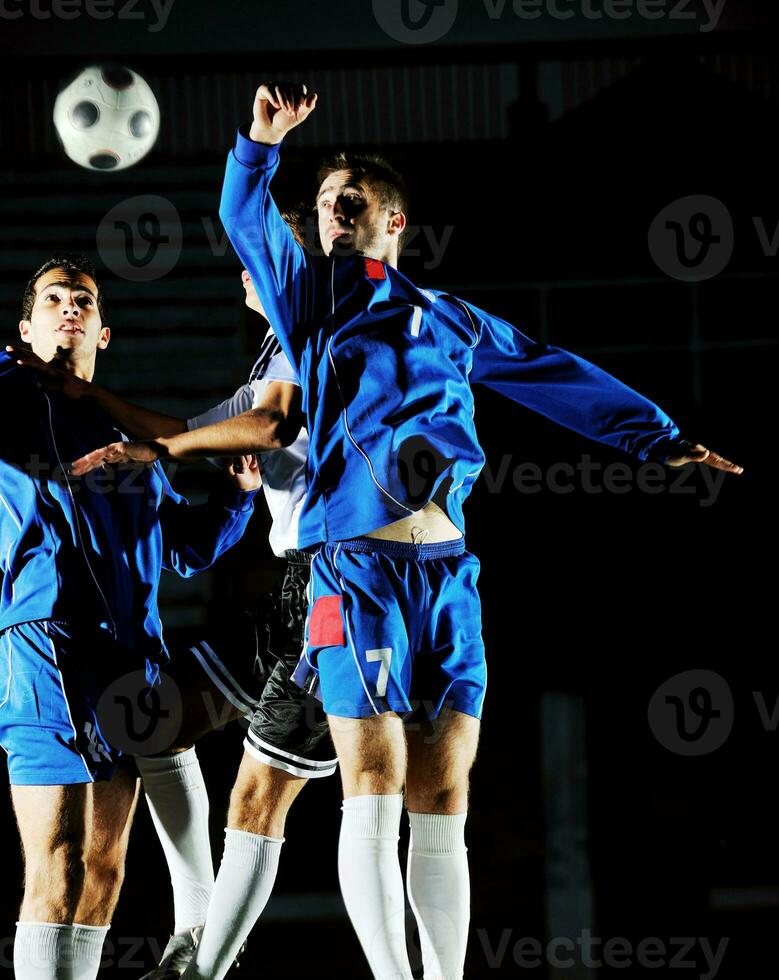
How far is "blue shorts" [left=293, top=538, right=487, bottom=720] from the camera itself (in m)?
2.07

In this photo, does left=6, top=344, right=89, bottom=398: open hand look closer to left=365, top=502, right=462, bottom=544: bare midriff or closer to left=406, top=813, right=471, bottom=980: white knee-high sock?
left=365, top=502, right=462, bottom=544: bare midriff

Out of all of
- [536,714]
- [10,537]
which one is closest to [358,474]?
[10,537]

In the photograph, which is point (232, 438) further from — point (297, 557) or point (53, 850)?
point (53, 850)

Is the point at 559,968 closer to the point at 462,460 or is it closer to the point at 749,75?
the point at 462,460

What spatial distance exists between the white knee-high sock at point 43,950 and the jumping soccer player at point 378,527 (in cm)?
59

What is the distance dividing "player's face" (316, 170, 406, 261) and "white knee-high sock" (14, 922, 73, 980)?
1.45 metres

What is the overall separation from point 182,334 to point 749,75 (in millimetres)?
3581

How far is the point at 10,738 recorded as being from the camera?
228cm

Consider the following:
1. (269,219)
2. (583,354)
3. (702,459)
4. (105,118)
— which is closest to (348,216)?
(269,219)

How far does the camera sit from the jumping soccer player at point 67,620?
2201mm

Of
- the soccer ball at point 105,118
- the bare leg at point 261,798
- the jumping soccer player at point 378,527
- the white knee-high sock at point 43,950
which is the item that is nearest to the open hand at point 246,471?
the jumping soccer player at point 378,527

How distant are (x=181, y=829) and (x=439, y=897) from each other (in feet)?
2.68

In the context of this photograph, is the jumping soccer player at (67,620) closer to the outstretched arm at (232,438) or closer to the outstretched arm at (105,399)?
the outstretched arm at (105,399)

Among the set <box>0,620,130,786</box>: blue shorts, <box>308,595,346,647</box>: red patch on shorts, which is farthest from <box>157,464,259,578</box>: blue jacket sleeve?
<box>308,595,346,647</box>: red patch on shorts
